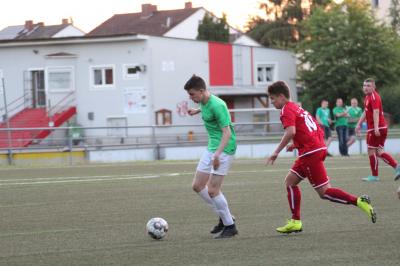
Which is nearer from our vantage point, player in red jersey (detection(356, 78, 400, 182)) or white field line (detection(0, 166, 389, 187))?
player in red jersey (detection(356, 78, 400, 182))

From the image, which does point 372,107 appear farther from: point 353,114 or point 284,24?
point 284,24

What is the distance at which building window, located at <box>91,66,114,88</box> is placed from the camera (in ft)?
187

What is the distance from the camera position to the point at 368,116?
17797mm

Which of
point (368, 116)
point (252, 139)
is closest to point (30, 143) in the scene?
point (252, 139)

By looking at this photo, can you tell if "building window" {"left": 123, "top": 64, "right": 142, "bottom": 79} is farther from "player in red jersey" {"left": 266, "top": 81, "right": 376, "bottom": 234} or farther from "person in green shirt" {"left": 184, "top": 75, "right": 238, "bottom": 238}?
"player in red jersey" {"left": 266, "top": 81, "right": 376, "bottom": 234}

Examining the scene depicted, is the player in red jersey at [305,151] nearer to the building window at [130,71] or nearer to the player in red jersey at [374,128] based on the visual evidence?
the player in red jersey at [374,128]

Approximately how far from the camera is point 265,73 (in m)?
64.9

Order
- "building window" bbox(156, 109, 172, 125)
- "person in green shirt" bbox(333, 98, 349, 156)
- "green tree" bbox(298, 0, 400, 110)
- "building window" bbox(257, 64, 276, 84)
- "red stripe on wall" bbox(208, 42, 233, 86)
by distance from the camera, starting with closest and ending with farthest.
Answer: "person in green shirt" bbox(333, 98, 349, 156) → "building window" bbox(156, 109, 172, 125) → "red stripe on wall" bbox(208, 42, 233, 86) → "green tree" bbox(298, 0, 400, 110) → "building window" bbox(257, 64, 276, 84)

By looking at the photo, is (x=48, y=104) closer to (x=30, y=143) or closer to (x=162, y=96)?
(x=162, y=96)

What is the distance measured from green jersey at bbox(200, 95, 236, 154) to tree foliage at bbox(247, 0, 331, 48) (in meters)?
84.9

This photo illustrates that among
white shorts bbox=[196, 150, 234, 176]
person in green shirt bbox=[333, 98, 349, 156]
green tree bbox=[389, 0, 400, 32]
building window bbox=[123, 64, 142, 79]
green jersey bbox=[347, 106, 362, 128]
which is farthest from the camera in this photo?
green tree bbox=[389, 0, 400, 32]

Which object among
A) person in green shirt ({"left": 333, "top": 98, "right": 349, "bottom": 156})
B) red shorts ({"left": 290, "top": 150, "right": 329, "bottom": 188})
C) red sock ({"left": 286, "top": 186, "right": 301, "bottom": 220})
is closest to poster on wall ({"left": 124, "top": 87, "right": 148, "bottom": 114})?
person in green shirt ({"left": 333, "top": 98, "right": 349, "bottom": 156})

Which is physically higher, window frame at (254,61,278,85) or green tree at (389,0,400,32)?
green tree at (389,0,400,32)

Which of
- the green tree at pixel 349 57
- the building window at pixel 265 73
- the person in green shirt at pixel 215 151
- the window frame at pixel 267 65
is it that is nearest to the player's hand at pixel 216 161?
the person in green shirt at pixel 215 151
